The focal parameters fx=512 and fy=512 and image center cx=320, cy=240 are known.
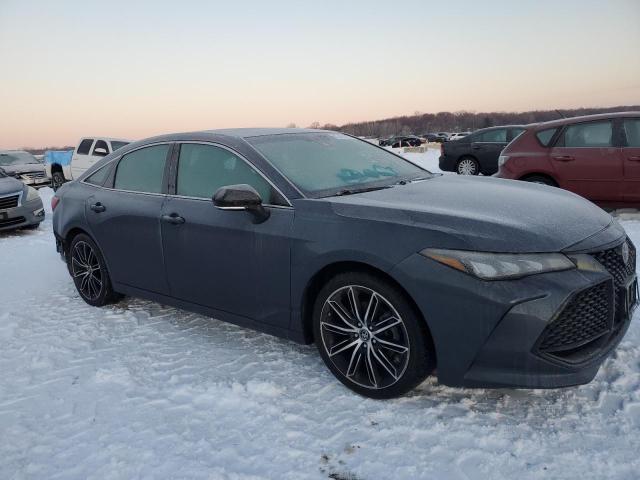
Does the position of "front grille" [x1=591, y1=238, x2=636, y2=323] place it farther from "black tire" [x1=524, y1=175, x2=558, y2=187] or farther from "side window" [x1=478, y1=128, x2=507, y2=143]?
"side window" [x1=478, y1=128, x2=507, y2=143]

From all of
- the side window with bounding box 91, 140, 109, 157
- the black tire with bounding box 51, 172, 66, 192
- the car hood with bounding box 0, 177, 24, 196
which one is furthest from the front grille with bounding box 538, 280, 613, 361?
the black tire with bounding box 51, 172, 66, 192

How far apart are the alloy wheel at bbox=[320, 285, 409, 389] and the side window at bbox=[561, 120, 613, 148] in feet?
20.1

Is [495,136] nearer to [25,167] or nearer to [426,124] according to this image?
[25,167]

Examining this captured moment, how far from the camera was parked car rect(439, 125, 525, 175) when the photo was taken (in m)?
13.9

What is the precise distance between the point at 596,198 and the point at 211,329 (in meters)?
6.04

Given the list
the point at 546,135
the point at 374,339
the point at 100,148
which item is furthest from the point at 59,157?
the point at 374,339

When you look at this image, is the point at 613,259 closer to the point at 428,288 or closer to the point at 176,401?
the point at 428,288

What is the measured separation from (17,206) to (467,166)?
10.9 meters

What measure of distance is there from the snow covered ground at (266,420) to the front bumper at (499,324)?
30cm

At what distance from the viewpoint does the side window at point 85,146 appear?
52.9 ft

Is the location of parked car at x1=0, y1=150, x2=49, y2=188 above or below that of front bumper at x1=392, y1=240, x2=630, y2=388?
above

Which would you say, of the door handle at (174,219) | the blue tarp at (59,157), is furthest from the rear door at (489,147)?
the blue tarp at (59,157)

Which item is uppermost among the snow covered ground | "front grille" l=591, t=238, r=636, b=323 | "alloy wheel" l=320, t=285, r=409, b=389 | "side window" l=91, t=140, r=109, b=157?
"side window" l=91, t=140, r=109, b=157

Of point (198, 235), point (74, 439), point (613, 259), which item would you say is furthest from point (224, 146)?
point (613, 259)
